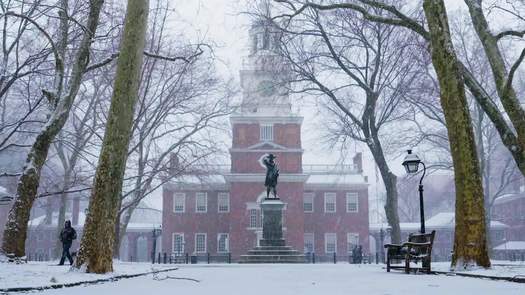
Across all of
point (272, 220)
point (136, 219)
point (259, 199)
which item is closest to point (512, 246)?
point (259, 199)

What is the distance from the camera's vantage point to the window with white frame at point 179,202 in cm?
4881

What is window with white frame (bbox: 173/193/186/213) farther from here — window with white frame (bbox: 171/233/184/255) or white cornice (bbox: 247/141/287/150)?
white cornice (bbox: 247/141/287/150)

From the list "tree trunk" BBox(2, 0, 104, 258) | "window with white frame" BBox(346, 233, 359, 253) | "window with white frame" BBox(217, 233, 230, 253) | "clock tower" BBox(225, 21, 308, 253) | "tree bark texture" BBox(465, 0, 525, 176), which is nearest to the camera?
"tree bark texture" BBox(465, 0, 525, 176)

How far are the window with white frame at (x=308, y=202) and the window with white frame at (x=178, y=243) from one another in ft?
38.5

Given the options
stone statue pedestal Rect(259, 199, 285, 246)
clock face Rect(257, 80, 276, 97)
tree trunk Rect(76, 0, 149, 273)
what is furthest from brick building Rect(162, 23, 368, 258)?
tree trunk Rect(76, 0, 149, 273)

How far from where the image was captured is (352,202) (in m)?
50.4

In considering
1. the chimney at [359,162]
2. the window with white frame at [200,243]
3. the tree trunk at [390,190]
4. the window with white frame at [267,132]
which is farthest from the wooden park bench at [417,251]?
the chimney at [359,162]

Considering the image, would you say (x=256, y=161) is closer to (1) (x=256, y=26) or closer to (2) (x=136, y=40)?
(1) (x=256, y=26)

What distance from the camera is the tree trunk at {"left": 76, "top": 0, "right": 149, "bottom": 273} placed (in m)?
9.96

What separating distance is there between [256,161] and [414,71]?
24.9m

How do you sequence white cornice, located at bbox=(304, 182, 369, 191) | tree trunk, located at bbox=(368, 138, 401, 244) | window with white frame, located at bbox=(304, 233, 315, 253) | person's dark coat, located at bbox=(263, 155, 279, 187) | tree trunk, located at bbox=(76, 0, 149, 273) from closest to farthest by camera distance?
tree trunk, located at bbox=(76, 0, 149, 273) → tree trunk, located at bbox=(368, 138, 401, 244) → person's dark coat, located at bbox=(263, 155, 279, 187) → window with white frame, located at bbox=(304, 233, 315, 253) → white cornice, located at bbox=(304, 182, 369, 191)

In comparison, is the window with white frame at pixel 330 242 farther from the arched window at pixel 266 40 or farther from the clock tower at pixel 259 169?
the arched window at pixel 266 40

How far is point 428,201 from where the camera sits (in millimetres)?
79562

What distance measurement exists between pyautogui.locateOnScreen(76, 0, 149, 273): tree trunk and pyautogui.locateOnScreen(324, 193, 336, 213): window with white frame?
40738 millimetres
